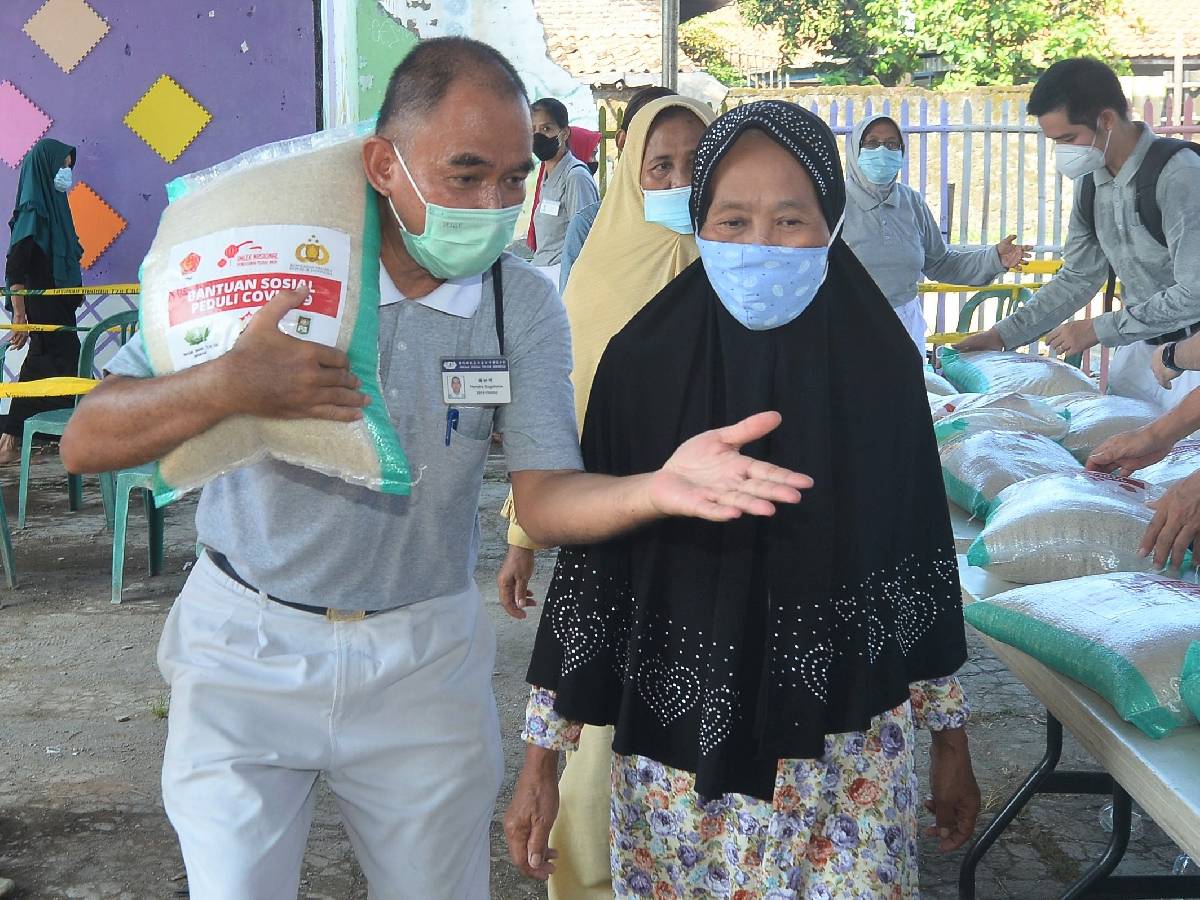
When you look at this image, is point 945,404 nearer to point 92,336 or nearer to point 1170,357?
point 1170,357

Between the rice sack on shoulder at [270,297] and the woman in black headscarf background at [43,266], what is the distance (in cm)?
689

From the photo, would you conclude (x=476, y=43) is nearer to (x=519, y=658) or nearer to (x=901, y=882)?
(x=901, y=882)

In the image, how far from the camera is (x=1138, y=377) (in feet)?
13.4

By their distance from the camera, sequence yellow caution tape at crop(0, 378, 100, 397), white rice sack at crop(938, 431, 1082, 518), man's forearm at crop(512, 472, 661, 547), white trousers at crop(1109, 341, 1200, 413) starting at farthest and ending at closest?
yellow caution tape at crop(0, 378, 100, 397), white trousers at crop(1109, 341, 1200, 413), white rice sack at crop(938, 431, 1082, 518), man's forearm at crop(512, 472, 661, 547)

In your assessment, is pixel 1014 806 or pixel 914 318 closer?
pixel 1014 806

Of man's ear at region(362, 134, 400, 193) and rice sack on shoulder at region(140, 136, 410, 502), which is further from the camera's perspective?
man's ear at region(362, 134, 400, 193)

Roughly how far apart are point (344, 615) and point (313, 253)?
47 centimetres

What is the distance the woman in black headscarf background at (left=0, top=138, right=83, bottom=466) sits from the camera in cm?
802

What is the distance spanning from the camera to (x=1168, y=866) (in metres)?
3.02

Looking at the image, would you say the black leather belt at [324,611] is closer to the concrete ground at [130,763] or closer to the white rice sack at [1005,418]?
the concrete ground at [130,763]

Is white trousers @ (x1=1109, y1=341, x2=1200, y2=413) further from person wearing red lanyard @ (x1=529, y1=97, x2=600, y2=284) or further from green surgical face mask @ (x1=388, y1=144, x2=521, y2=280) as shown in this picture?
person wearing red lanyard @ (x1=529, y1=97, x2=600, y2=284)

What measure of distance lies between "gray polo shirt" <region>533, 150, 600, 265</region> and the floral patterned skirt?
18.6 feet

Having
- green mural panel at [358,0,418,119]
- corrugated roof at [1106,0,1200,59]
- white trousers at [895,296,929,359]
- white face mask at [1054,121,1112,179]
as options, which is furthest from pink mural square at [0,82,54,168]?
corrugated roof at [1106,0,1200,59]

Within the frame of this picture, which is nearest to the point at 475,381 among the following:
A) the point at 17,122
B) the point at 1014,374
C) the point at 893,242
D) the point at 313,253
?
the point at 313,253
